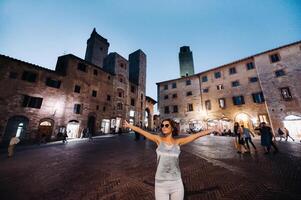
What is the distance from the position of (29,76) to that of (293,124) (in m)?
34.5

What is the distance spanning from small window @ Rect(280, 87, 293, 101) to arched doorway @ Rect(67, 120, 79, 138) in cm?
2974

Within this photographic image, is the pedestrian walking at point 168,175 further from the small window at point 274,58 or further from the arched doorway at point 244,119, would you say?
the small window at point 274,58

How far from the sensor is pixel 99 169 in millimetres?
5535

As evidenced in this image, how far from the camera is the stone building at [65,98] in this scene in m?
15.8

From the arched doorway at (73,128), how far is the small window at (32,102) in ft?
15.1

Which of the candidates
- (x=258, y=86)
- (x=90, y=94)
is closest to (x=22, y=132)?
(x=90, y=94)

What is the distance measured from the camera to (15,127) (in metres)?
15.7

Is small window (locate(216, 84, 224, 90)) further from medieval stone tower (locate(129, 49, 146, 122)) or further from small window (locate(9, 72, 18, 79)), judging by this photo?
small window (locate(9, 72, 18, 79))

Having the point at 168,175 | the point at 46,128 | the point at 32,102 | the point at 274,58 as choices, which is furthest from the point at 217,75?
the point at 32,102

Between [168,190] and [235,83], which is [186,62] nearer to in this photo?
[235,83]

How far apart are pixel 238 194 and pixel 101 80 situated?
84.8 ft

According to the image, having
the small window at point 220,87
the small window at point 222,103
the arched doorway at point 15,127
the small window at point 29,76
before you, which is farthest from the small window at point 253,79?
the arched doorway at point 15,127

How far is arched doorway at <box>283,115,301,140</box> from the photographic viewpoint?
1745 centimetres

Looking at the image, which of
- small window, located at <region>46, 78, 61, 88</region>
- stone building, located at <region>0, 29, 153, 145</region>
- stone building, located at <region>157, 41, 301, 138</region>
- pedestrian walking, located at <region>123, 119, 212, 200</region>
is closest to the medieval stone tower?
stone building, located at <region>0, 29, 153, 145</region>
